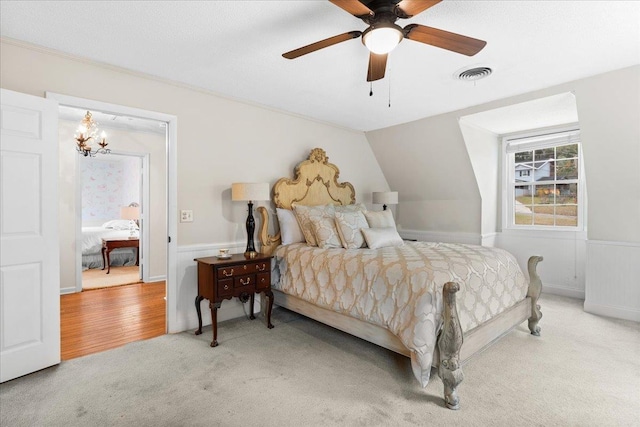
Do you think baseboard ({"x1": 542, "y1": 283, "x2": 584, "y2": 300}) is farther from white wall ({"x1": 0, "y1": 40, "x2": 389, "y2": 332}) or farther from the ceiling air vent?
white wall ({"x1": 0, "y1": 40, "x2": 389, "y2": 332})

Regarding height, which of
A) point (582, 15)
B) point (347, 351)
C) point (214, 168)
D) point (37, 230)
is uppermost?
point (582, 15)

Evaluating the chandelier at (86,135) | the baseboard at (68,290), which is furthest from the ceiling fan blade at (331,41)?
the baseboard at (68,290)

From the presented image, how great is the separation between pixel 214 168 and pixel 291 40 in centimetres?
160

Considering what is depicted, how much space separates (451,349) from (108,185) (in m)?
8.65

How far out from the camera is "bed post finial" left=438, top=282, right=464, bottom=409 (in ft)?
6.55

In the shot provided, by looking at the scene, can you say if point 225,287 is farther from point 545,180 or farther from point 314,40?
point 545,180

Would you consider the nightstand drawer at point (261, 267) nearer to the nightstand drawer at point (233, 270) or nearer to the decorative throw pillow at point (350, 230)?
the nightstand drawer at point (233, 270)

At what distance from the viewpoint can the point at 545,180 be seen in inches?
185

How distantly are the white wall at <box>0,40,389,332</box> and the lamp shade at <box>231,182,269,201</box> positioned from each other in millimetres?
282

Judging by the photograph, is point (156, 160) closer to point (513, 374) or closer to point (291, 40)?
point (291, 40)

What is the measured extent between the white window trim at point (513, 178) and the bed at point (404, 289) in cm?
191

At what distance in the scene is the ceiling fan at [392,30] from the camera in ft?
5.58

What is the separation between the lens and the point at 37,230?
2416 mm

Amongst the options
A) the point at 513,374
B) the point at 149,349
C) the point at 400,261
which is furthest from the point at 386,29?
the point at 149,349
